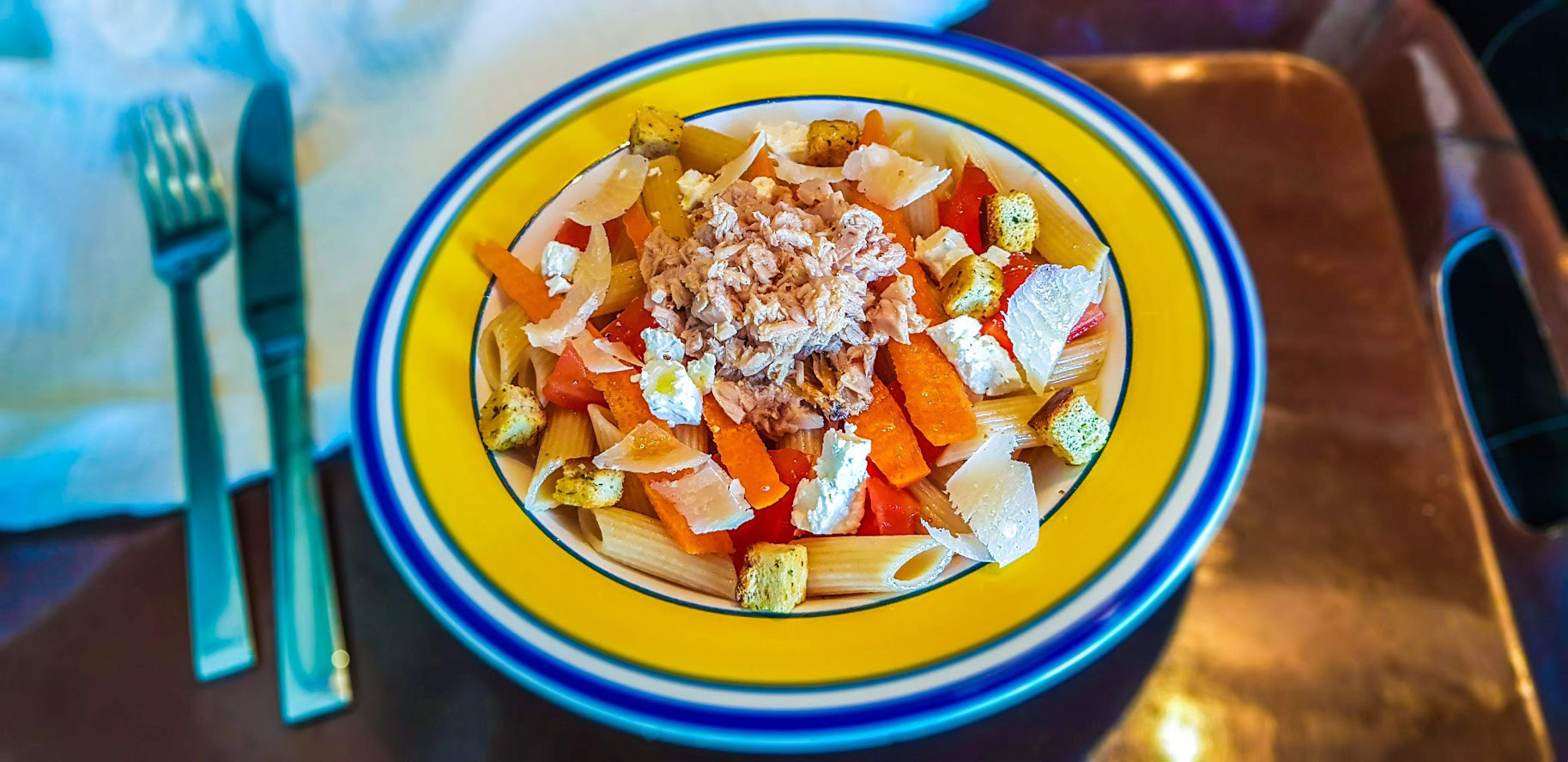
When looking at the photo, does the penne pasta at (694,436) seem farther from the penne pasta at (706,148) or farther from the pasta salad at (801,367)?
the penne pasta at (706,148)

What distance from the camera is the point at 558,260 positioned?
118cm

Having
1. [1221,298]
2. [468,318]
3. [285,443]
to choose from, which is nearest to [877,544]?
[1221,298]

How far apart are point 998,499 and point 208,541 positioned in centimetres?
111

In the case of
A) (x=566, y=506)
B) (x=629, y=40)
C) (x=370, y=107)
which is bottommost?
(x=566, y=506)

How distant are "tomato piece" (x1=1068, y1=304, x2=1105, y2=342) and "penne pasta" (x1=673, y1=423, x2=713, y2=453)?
0.48m

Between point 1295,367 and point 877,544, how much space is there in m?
0.76

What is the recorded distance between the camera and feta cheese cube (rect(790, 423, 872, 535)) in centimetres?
→ 98

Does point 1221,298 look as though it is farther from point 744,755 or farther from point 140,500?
point 140,500

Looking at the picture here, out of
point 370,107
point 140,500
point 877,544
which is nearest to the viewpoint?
point 877,544

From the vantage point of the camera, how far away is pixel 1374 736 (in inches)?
40.4

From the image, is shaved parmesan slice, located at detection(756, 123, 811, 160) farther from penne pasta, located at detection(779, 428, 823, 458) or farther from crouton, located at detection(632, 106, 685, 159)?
penne pasta, located at detection(779, 428, 823, 458)

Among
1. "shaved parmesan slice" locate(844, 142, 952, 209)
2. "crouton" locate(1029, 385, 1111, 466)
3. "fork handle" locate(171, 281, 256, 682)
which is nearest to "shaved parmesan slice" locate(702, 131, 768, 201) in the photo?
"shaved parmesan slice" locate(844, 142, 952, 209)

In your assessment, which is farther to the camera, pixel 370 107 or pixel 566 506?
pixel 370 107

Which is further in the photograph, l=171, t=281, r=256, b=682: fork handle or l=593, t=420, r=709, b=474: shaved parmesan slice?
l=171, t=281, r=256, b=682: fork handle
